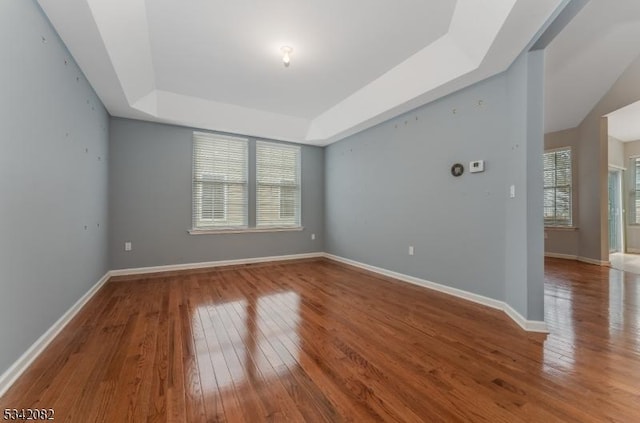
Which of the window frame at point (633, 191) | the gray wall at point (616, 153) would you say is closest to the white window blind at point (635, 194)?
the window frame at point (633, 191)

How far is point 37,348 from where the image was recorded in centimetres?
191

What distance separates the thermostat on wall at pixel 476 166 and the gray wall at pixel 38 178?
399 centimetres

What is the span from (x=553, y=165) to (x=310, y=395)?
724cm

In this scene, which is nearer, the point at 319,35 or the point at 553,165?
the point at 319,35

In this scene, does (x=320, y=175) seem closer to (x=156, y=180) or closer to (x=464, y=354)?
(x=156, y=180)

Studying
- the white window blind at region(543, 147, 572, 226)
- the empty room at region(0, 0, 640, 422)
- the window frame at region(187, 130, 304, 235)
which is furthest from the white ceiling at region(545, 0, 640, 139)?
the window frame at region(187, 130, 304, 235)

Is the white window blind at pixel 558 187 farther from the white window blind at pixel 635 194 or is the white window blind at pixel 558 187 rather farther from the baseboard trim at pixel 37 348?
the baseboard trim at pixel 37 348

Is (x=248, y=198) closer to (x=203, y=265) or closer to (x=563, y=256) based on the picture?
(x=203, y=265)

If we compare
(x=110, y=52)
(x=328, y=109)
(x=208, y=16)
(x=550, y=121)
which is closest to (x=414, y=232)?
(x=328, y=109)

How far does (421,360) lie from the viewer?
1.85 meters

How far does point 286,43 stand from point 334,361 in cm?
315

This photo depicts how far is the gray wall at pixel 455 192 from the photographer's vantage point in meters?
2.47

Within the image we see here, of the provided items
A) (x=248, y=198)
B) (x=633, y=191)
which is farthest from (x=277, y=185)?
(x=633, y=191)

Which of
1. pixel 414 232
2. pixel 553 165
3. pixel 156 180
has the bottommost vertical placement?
pixel 414 232
